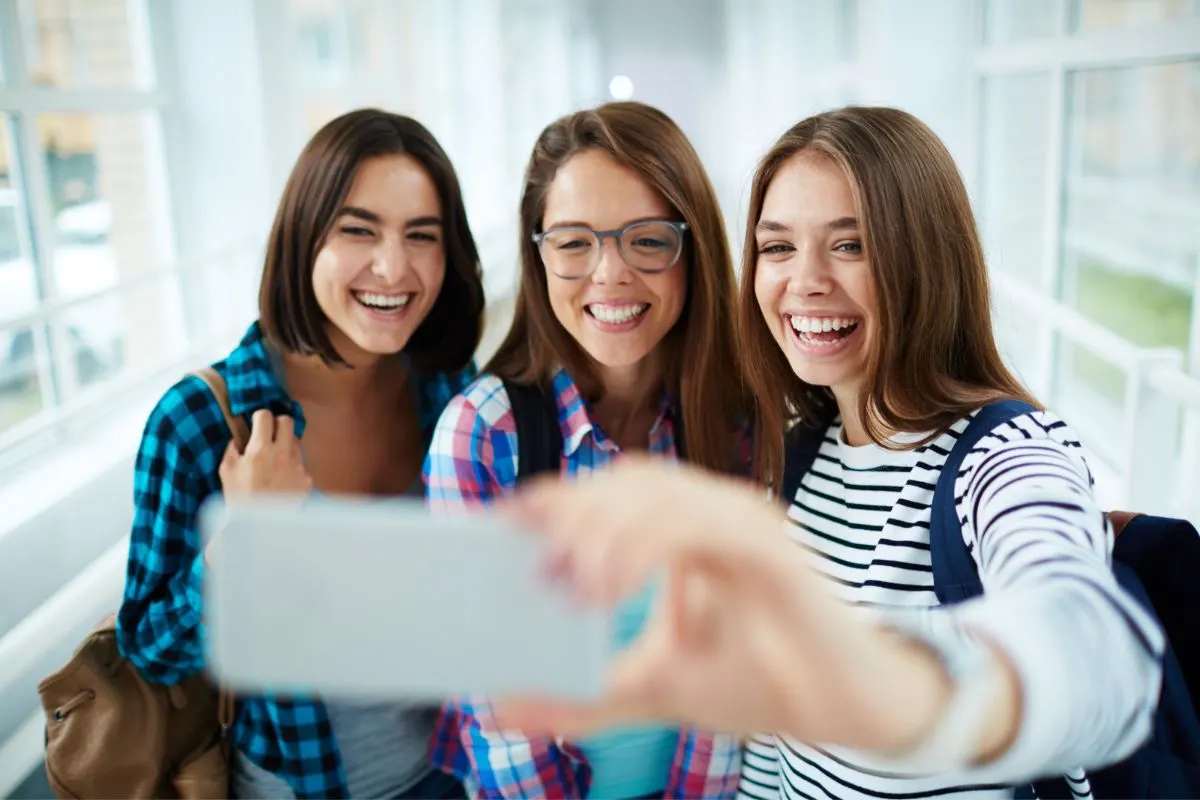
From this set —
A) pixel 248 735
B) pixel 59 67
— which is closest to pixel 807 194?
pixel 248 735

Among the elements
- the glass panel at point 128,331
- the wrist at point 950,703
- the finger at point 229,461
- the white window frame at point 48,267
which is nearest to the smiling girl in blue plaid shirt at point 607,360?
the finger at point 229,461

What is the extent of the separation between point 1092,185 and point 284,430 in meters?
1.68

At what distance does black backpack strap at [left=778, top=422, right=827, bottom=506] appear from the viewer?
Answer: 45.4 inches

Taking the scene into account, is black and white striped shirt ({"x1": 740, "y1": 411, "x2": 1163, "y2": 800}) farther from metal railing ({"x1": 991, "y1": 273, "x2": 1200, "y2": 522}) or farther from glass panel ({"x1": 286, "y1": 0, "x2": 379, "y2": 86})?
glass panel ({"x1": 286, "y1": 0, "x2": 379, "y2": 86})

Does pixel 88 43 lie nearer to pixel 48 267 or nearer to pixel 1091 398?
pixel 48 267

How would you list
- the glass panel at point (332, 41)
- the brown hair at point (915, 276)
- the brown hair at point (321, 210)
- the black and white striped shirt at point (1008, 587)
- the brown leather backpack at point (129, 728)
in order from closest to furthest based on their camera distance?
the black and white striped shirt at point (1008, 587), the brown hair at point (915, 276), the brown leather backpack at point (129, 728), the brown hair at point (321, 210), the glass panel at point (332, 41)

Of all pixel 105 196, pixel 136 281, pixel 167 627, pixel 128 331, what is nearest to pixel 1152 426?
pixel 167 627

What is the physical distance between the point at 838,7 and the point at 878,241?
4.29 m

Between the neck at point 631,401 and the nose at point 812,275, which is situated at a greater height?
the nose at point 812,275

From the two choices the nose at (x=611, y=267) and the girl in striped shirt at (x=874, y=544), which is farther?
the nose at (x=611, y=267)

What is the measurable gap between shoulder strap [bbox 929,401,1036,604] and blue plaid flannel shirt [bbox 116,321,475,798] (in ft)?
2.68

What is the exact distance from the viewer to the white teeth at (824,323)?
1.03 metres

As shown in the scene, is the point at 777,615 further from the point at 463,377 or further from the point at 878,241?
the point at 463,377

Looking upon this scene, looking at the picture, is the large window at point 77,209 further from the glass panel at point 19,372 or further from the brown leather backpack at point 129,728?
the brown leather backpack at point 129,728
